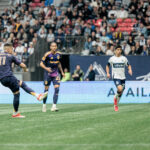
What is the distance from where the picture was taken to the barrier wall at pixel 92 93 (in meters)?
22.2

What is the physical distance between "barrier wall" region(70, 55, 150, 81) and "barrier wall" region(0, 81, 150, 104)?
10.7 ft

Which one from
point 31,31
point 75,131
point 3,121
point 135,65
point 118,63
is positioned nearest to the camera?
point 75,131

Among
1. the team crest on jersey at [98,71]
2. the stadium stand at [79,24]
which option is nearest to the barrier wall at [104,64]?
the team crest on jersey at [98,71]

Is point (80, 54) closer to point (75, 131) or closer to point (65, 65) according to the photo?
point (65, 65)

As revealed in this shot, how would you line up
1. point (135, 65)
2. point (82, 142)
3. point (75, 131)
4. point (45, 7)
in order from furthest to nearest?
1. point (45, 7)
2. point (135, 65)
3. point (75, 131)
4. point (82, 142)

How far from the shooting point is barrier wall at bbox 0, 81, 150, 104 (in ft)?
72.7

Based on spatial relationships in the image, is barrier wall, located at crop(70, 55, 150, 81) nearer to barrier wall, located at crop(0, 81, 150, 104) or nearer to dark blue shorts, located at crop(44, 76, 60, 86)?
barrier wall, located at crop(0, 81, 150, 104)

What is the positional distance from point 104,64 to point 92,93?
3518mm

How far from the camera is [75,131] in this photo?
966 cm

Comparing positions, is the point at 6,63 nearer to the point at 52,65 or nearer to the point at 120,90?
the point at 52,65

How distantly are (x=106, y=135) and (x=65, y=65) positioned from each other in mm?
19898

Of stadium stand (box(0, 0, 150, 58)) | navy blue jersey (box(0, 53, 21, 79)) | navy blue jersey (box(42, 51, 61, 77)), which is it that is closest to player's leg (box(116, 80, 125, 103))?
navy blue jersey (box(42, 51, 61, 77))

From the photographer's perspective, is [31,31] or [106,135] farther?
[31,31]

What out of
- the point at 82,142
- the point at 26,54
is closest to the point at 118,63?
the point at 82,142
